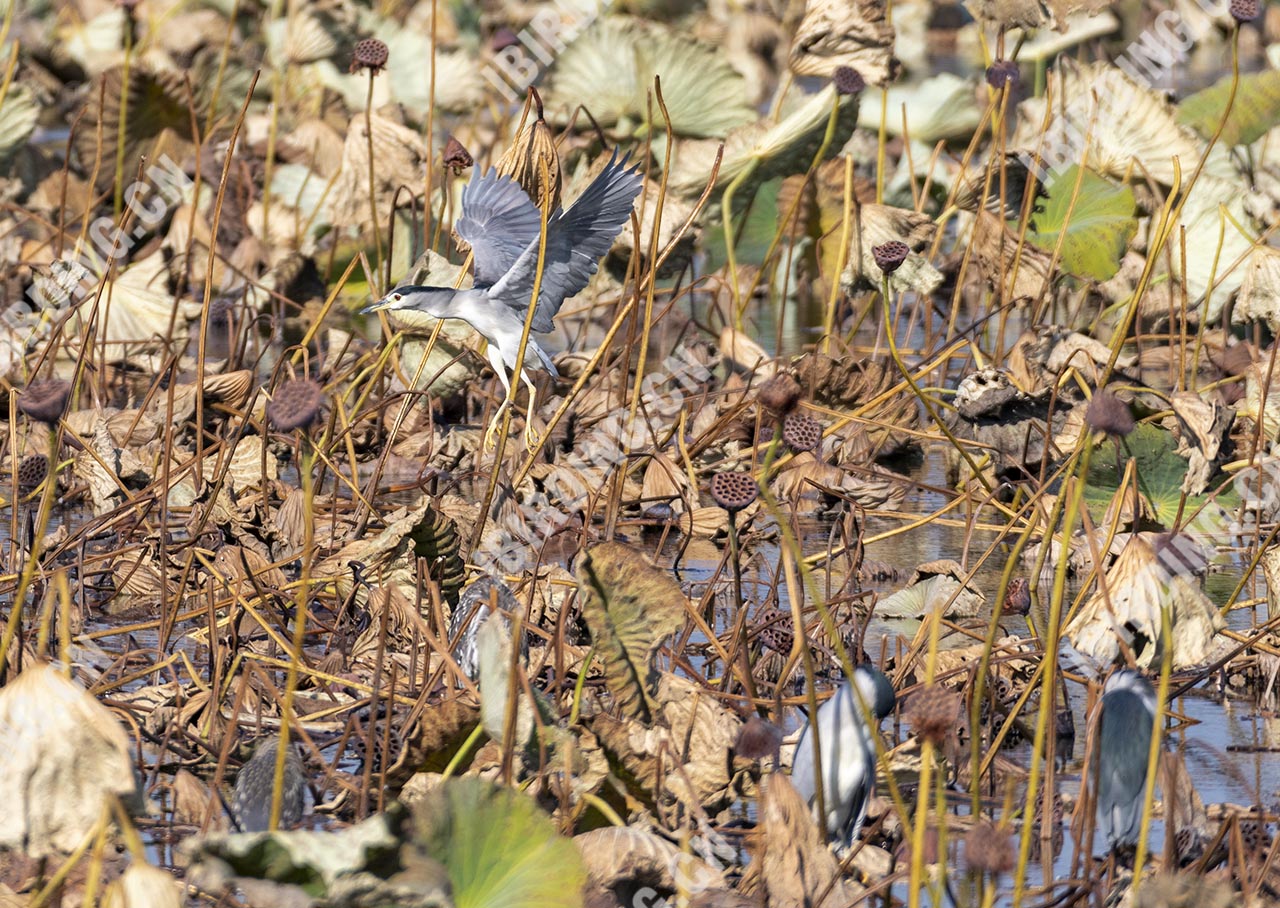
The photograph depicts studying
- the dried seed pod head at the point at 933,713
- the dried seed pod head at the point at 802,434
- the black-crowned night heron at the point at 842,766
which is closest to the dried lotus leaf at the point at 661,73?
the dried seed pod head at the point at 802,434

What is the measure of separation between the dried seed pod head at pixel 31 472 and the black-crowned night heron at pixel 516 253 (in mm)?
549

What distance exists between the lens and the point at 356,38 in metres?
5.55

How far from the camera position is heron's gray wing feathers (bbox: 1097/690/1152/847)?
→ 1.68 metres

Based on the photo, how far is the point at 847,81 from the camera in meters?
3.54

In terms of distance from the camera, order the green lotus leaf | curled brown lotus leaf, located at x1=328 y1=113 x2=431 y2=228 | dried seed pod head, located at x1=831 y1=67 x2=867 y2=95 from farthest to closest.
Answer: curled brown lotus leaf, located at x1=328 y1=113 x2=431 y2=228, the green lotus leaf, dried seed pod head, located at x1=831 y1=67 x2=867 y2=95

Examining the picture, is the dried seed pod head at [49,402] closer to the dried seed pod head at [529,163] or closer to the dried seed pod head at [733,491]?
the dried seed pod head at [733,491]

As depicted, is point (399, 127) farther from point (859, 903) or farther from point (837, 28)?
point (859, 903)

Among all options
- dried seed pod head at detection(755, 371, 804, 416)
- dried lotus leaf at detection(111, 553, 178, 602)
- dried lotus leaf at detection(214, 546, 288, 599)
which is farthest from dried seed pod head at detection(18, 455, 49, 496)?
dried seed pod head at detection(755, 371, 804, 416)

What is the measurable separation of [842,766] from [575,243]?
1.25m

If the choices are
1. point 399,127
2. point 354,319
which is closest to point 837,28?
point 399,127

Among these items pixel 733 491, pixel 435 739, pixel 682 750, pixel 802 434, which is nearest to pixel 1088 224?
pixel 802 434

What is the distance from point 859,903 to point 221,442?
150 centimetres

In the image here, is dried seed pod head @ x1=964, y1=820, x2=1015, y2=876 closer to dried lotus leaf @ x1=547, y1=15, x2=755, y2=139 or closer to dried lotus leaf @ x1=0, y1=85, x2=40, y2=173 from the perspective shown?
dried lotus leaf @ x1=547, y1=15, x2=755, y2=139

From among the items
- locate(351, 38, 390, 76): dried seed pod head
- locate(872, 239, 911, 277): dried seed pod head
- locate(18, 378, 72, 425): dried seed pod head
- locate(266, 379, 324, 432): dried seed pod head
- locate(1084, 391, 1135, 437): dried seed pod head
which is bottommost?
locate(872, 239, 911, 277): dried seed pod head
